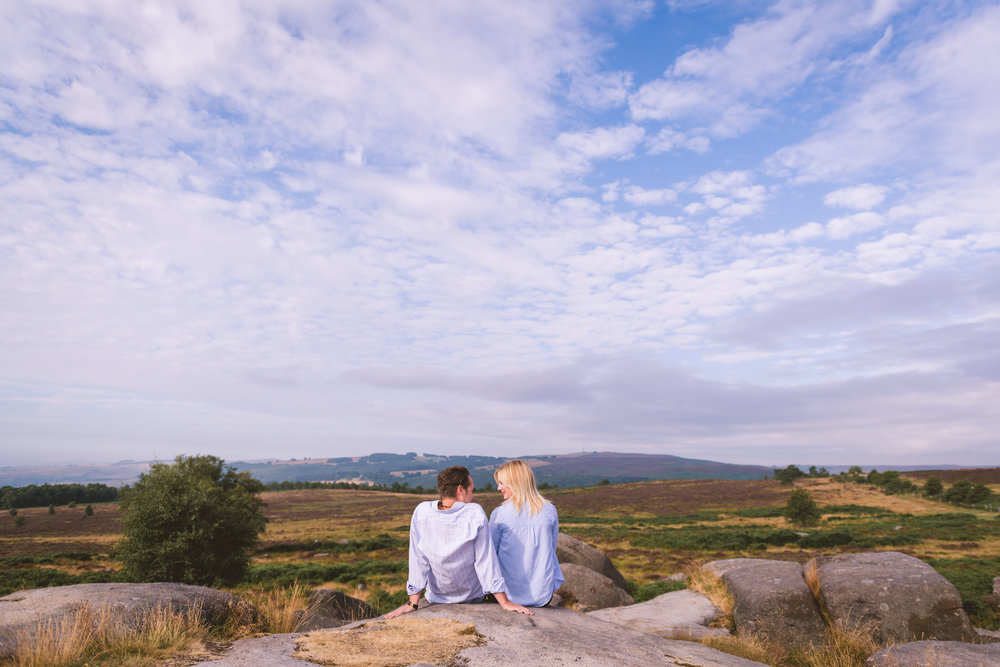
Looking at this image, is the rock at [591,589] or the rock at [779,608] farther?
the rock at [591,589]

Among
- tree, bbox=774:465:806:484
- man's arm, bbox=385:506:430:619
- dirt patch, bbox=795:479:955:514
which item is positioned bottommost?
dirt patch, bbox=795:479:955:514

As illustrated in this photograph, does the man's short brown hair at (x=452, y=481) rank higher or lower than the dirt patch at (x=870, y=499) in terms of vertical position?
higher

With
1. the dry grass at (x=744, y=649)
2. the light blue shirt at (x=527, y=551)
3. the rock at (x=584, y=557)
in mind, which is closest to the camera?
the light blue shirt at (x=527, y=551)

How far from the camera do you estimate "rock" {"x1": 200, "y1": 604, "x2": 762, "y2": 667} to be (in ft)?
18.0

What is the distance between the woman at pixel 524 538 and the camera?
23.9ft

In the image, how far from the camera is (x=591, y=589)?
17.5 m

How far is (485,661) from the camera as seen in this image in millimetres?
5352

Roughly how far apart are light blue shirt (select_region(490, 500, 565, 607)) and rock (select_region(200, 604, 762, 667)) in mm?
347

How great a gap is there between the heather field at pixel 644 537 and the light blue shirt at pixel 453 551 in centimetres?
1592

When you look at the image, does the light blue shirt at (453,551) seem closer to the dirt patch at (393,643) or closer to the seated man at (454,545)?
the seated man at (454,545)

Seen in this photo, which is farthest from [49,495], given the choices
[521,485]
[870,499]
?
[870,499]

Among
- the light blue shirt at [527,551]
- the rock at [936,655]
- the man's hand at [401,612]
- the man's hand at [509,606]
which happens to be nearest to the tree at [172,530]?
the man's hand at [401,612]

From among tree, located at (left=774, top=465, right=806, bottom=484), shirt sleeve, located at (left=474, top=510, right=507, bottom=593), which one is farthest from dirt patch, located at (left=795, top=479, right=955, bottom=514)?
shirt sleeve, located at (left=474, top=510, right=507, bottom=593)

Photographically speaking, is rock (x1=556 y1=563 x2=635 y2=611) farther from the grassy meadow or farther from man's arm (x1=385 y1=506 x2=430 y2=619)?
man's arm (x1=385 y1=506 x2=430 y2=619)
